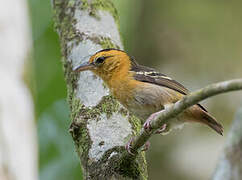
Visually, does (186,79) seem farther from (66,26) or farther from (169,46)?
(66,26)

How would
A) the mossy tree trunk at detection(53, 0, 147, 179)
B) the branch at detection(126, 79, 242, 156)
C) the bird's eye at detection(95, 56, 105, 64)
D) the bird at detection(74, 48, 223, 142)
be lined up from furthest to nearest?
the bird's eye at detection(95, 56, 105, 64) → the bird at detection(74, 48, 223, 142) → the mossy tree trunk at detection(53, 0, 147, 179) → the branch at detection(126, 79, 242, 156)

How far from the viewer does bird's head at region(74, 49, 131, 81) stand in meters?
4.78

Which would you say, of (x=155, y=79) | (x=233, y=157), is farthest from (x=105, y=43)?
(x=233, y=157)

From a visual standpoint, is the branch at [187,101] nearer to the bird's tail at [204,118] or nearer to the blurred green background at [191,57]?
the bird's tail at [204,118]

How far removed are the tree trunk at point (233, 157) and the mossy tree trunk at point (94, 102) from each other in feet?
5.26

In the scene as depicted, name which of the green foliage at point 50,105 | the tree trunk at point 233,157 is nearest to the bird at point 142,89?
the tree trunk at point 233,157

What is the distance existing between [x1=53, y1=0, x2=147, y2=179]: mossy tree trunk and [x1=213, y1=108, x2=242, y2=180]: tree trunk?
1.60m

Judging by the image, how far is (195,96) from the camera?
107 inches

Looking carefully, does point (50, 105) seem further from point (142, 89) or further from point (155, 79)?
point (142, 89)

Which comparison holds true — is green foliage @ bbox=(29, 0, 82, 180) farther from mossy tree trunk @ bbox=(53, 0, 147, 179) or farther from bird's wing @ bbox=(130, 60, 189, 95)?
bird's wing @ bbox=(130, 60, 189, 95)

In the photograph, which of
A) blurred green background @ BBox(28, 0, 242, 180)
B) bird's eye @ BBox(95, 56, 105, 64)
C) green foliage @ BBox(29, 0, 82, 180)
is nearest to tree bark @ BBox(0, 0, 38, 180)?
bird's eye @ BBox(95, 56, 105, 64)

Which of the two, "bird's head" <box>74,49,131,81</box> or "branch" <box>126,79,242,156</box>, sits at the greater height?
"branch" <box>126,79,242,156</box>

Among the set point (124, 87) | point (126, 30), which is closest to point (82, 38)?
point (124, 87)

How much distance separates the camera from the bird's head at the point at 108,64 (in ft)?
15.7
